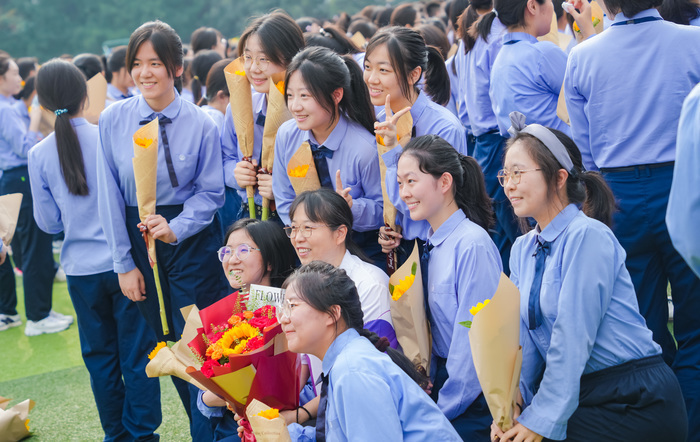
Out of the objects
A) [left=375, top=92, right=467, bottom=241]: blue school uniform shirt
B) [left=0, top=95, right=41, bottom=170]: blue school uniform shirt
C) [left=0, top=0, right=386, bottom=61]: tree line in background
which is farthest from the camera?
[left=0, top=0, right=386, bottom=61]: tree line in background

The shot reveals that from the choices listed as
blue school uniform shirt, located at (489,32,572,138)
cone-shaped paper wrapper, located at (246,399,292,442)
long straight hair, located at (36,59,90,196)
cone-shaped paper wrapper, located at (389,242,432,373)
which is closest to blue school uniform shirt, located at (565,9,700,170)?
blue school uniform shirt, located at (489,32,572,138)

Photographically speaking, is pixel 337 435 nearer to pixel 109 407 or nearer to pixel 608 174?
pixel 608 174

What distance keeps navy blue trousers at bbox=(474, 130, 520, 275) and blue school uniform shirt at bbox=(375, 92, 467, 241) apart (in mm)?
927

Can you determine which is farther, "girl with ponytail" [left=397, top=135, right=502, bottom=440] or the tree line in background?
the tree line in background

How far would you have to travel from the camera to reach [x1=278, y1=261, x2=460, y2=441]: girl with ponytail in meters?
2.28

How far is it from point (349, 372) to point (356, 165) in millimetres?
1430

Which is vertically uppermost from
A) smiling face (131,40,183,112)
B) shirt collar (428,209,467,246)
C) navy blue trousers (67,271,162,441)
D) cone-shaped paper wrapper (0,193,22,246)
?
smiling face (131,40,183,112)

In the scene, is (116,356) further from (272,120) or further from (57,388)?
(272,120)

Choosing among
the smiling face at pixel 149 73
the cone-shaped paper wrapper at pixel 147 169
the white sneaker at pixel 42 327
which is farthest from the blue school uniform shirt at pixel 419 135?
the white sneaker at pixel 42 327

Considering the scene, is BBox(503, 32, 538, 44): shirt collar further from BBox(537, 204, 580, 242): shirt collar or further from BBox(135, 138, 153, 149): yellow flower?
BBox(135, 138, 153, 149): yellow flower

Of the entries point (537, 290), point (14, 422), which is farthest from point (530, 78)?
point (14, 422)

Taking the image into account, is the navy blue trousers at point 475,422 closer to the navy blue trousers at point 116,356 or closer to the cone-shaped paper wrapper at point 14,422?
the navy blue trousers at point 116,356

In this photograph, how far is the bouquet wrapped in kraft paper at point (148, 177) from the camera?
11.7 ft

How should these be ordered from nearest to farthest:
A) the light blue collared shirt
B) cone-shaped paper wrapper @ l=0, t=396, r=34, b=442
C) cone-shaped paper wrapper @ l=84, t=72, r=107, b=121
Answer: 1. the light blue collared shirt
2. cone-shaped paper wrapper @ l=0, t=396, r=34, b=442
3. cone-shaped paper wrapper @ l=84, t=72, r=107, b=121
